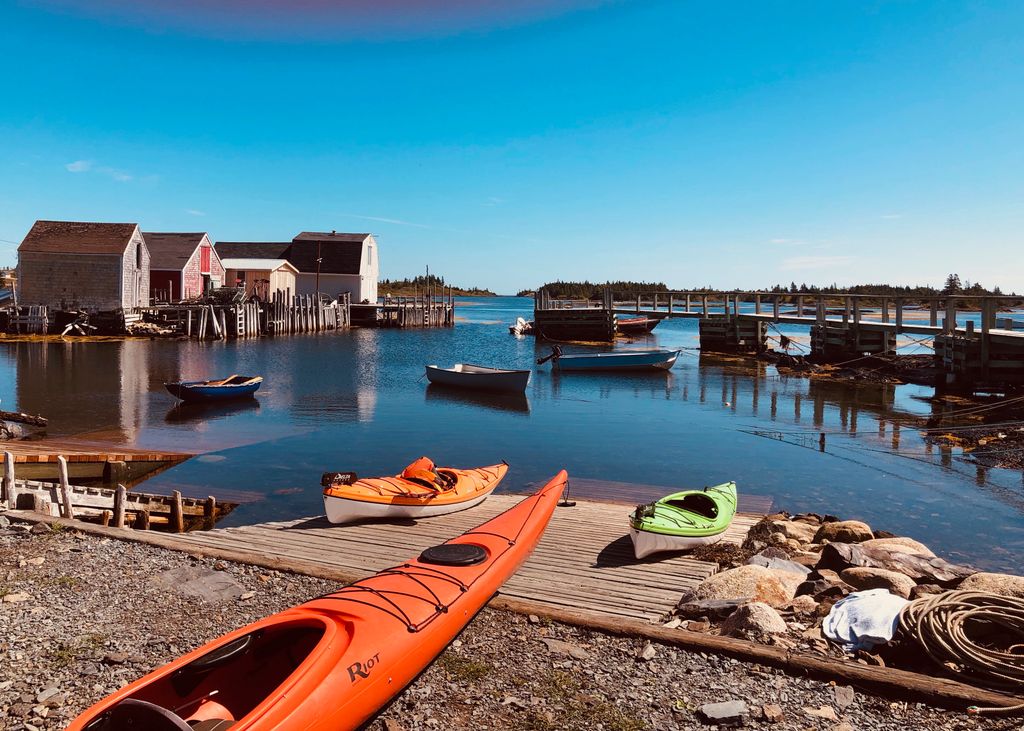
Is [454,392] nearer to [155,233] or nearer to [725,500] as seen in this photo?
[725,500]

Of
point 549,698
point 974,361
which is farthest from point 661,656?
point 974,361

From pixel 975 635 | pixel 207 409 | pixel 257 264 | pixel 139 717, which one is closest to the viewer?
pixel 139 717

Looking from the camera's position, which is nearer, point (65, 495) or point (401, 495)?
point (65, 495)

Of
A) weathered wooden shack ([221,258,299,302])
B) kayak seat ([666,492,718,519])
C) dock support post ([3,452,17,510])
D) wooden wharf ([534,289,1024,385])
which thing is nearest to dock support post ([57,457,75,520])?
dock support post ([3,452,17,510])

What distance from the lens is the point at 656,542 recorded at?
29.9 ft

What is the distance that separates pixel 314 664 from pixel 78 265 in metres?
49.3

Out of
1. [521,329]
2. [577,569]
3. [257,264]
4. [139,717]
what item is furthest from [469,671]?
[521,329]

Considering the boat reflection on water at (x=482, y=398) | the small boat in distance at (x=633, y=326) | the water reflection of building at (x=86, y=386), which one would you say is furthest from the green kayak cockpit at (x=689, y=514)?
the small boat in distance at (x=633, y=326)

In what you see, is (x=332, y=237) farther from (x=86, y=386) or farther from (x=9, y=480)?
(x=9, y=480)

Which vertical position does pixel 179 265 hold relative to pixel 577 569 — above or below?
above

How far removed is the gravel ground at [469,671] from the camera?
5129 mm

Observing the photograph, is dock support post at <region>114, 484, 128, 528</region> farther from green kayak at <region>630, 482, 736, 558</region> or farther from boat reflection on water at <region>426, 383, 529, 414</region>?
boat reflection on water at <region>426, 383, 529, 414</region>

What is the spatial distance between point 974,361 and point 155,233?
175 ft

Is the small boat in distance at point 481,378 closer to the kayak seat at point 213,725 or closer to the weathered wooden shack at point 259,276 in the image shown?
the kayak seat at point 213,725
